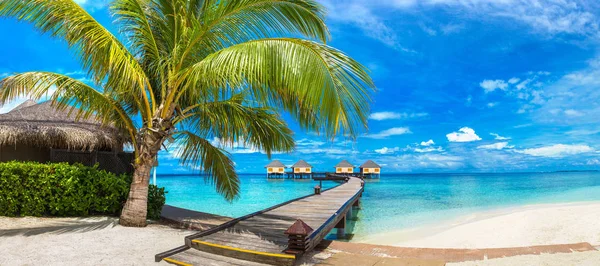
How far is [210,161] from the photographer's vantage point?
804cm

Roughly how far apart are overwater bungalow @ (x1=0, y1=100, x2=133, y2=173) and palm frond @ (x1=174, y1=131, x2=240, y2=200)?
4.03 ft

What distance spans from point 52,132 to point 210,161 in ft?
11.5

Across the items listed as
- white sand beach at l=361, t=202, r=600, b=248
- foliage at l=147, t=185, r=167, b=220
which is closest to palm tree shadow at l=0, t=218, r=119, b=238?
foliage at l=147, t=185, r=167, b=220

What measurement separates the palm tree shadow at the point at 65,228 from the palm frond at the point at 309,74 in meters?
3.45

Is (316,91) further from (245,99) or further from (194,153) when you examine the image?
(194,153)

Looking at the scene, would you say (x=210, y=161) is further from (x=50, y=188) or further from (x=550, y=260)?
(x=550, y=260)

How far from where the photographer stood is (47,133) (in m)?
8.04

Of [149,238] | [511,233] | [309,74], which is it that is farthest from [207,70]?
[511,233]

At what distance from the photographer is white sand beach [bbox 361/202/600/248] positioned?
7.52 meters

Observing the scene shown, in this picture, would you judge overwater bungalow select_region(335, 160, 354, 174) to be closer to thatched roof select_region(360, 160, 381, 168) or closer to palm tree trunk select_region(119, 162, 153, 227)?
thatched roof select_region(360, 160, 381, 168)

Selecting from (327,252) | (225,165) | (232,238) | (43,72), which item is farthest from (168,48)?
(327,252)

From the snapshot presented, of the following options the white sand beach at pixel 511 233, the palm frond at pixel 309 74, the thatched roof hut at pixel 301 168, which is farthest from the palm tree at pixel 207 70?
the thatched roof hut at pixel 301 168

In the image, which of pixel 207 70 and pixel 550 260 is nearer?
pixel 550 260

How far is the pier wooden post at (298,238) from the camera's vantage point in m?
4.43
